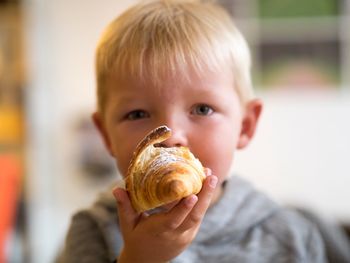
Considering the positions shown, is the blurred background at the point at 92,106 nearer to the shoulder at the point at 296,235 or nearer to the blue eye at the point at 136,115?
the shoulder at the point at 296,235

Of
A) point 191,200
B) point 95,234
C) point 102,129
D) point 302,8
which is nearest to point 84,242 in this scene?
point 95,234

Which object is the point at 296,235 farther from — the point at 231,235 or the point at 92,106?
the point at 92,106

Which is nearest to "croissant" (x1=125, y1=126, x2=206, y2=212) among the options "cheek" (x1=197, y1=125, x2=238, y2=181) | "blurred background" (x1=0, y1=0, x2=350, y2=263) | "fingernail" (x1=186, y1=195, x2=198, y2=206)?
"fingernail" (x1=186, y1=195, x2=198, y2=206)

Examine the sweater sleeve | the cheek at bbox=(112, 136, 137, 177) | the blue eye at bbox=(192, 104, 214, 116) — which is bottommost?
the sweater sleeve

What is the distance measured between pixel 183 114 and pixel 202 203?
0.17m

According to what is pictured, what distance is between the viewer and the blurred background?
3176 millimetres

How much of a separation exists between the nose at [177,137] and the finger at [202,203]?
10 cm

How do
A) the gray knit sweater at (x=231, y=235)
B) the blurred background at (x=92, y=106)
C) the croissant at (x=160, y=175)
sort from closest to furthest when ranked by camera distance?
1. the croissant at (x=160, y=175)
2. the gray knit sweater at (x=231, y=235)
3. the blurred background at (x=92, y=106)

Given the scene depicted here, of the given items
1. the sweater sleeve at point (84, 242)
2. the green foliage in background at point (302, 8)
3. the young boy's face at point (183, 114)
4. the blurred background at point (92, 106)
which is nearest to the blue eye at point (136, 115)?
the young boy's face at point (183, 114)

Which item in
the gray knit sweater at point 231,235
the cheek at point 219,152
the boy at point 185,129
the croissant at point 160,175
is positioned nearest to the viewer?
the croissant at point 160,175

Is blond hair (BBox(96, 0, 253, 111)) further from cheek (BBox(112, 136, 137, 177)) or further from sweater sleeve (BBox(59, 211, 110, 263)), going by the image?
sweater sleeve (BBox(59, 211, 110, 263))

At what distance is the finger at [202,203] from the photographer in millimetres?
570

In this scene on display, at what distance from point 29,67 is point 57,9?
0.48 metres

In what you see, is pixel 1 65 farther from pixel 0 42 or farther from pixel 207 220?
pixel 207 220
